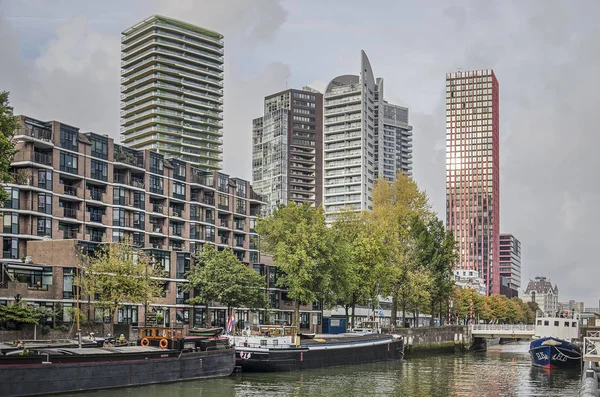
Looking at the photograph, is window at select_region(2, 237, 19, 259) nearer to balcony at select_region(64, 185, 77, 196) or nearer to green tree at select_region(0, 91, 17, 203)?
balcony at select_region(64, 185, 77, 196)

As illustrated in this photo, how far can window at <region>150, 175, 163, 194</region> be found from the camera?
125188 millimetres

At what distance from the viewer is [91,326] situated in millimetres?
93500

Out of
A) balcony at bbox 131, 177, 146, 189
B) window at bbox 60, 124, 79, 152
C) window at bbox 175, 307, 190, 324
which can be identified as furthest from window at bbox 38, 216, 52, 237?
window at bbox 175, 307, 190, 324

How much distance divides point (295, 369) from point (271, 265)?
5888 cm

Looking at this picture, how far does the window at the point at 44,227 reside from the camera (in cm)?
10525

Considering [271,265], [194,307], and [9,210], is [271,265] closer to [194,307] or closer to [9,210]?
[194,307]

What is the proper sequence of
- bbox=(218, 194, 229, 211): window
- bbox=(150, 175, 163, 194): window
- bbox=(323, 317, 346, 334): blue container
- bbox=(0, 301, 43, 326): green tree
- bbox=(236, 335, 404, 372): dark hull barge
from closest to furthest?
bbox=(236, 335, 404, 372): dark hull barge < bbox=(0, 301, 43, 326): green tree < bbox=(150, 175, 163, 194): window < bbox=(323, 317, 346, 334): blue container < bbox=(218, 194, 229, 211): window

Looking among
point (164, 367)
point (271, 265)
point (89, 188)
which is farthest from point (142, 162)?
point (164, 367)

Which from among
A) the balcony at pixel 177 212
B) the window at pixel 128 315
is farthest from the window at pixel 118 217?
the window at pixel 128 315

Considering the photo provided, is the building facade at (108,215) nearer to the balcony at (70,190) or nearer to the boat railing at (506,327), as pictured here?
the balcony at (70,190)

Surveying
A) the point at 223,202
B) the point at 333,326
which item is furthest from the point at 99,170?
the point at 333,326

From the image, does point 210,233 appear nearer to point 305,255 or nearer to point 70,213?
point 70,213

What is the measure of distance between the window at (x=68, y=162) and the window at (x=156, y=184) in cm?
1657

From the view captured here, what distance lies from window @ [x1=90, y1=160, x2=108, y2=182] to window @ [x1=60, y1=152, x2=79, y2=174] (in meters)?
3.59
